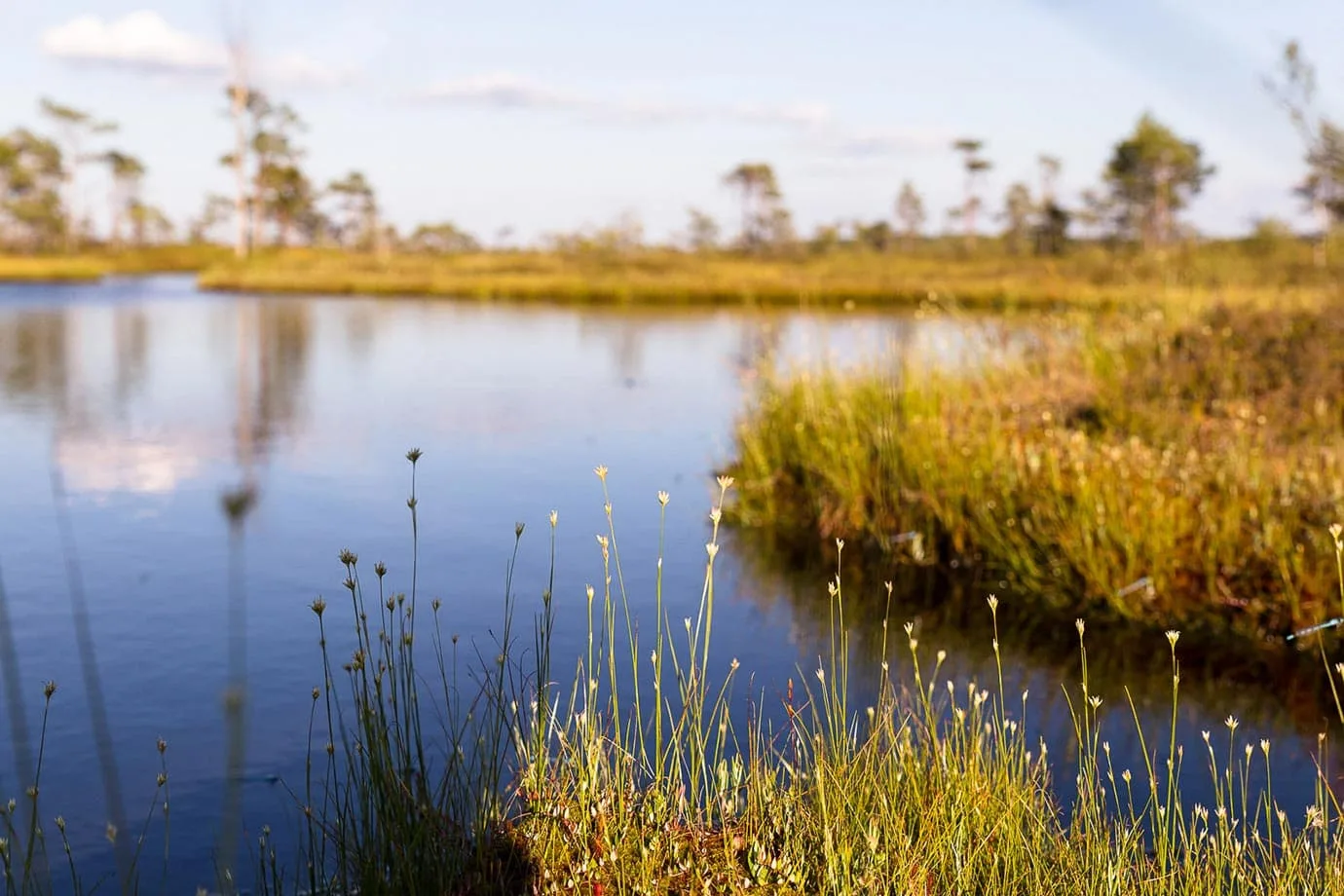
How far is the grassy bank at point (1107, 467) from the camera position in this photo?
6.03 meters

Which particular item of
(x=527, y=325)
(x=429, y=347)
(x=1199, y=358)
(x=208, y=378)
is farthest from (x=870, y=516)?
(x=527, y=325)

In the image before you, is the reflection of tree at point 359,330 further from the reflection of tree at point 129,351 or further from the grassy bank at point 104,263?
the grassy bank at point 104,263

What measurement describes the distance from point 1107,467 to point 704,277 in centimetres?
2965

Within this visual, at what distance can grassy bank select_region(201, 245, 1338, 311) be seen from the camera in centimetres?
3044

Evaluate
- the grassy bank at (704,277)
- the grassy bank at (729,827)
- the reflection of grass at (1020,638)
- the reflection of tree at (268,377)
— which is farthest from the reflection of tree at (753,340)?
the grassy bank at (729,827)

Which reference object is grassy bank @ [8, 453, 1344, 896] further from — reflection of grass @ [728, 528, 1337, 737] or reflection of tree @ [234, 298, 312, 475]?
reflection of tree @ [234, 298, 312, 475]

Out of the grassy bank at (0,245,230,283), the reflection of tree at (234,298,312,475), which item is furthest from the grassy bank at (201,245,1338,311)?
the reflection of tree at (234,298,312,475)

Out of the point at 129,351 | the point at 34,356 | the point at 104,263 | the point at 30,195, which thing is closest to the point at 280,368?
the point at 129,351

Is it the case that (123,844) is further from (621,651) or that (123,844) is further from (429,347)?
(429,347)

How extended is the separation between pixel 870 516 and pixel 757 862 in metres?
5.15

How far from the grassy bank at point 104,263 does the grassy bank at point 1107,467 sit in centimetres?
3829

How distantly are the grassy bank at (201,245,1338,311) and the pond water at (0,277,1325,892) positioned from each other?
14778 mm

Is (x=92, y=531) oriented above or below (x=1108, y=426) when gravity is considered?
below

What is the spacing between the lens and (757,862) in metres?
2.93
